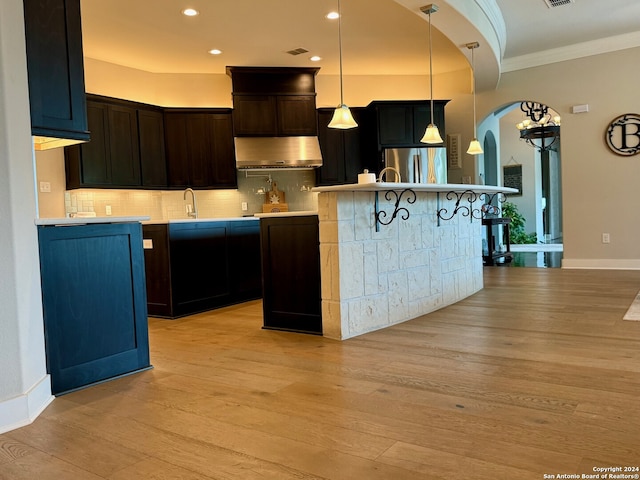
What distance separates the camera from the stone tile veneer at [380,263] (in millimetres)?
3279

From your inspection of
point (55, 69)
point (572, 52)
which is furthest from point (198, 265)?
point (572, 52)

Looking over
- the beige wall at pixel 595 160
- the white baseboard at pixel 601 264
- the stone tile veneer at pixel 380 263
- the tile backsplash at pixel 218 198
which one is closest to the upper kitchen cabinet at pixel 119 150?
the tile backsplash at pixel 218 198

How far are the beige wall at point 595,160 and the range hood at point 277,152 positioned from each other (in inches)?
125

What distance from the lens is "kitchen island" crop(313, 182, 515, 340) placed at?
10.8ft

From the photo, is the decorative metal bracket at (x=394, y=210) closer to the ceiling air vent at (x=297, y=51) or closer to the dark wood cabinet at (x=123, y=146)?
the ceiling air vent at (x=297, y=51)

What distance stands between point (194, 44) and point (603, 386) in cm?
525

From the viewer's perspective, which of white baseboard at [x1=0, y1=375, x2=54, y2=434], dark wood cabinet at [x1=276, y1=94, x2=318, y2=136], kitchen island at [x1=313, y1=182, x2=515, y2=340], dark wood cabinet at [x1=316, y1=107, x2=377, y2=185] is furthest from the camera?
dark wood cabinet at [x1=316, y1=107, x2=377, y2=185]

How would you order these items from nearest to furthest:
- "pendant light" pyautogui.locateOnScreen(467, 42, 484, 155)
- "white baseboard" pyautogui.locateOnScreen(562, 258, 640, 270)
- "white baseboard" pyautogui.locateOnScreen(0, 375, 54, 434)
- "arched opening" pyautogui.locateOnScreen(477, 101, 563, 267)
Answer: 1. "white baseboard" pyautogui.locateOnScreen(0, 375, 54, 434)
2. "pendant light" pyautogui.locateOnScreen(467, 42, 484, 155)
3. "white baseboard" pyautogui.locateOnScreen(562, 258, 640, 270)
4. "arched opening" pyautogui.locateOnScreen(477, 101, 563, 267)

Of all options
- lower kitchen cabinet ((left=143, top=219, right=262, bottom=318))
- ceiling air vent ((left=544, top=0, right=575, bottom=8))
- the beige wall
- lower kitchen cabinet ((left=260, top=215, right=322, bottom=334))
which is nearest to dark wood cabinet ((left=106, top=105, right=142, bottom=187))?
lower kitchen cabinet ((left=143, top=219, right=262, bottom=318))

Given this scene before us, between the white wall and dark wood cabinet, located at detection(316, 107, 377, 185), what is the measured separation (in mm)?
4853

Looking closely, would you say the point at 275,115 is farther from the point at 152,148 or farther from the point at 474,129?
the point at 474,129

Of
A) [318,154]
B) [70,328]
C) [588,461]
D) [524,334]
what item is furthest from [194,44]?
[588,461]

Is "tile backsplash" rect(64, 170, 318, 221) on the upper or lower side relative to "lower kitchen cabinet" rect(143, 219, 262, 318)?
upper

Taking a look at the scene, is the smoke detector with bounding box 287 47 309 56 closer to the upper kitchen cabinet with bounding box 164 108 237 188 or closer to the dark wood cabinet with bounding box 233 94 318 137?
the dark wood cabinet with bounding box 233 94 318 137
